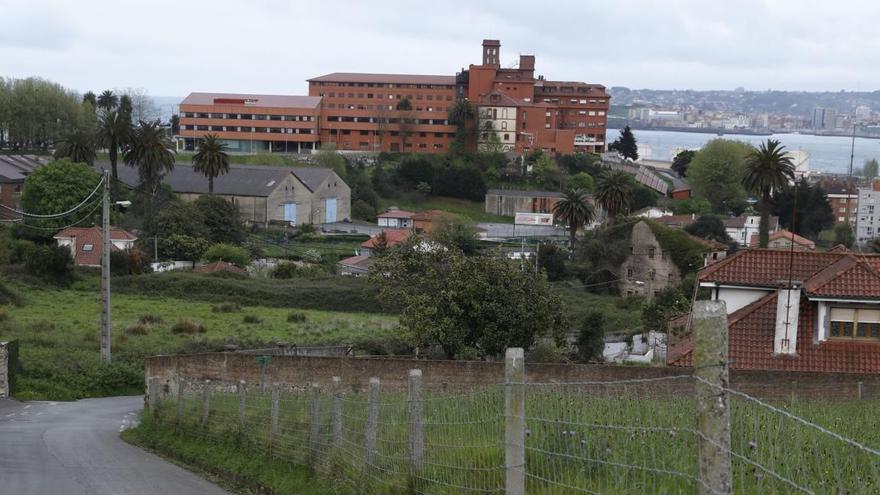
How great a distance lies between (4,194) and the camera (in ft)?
274

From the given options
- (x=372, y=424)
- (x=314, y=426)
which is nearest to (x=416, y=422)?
(x=372, y=424)

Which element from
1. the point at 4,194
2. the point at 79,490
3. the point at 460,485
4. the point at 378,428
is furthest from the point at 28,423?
the point at 4,194

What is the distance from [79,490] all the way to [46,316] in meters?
32.2

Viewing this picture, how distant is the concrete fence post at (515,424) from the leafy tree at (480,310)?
22733 millimetres

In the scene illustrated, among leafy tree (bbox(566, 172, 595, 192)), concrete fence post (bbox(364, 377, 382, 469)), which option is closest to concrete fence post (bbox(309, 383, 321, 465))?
concrete fence post (bbox(364, 377, 382, 469))

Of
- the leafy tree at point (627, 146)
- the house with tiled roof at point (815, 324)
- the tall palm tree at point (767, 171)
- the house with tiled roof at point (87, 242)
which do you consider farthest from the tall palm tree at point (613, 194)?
the leafy tree at point (627, 146)

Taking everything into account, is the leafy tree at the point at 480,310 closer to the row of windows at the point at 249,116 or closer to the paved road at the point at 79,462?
the paved road at the point at 79,462

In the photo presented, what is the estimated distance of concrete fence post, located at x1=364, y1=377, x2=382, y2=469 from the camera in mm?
10523

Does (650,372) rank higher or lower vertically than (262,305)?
higher

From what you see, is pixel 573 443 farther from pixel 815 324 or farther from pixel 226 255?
pixel 226 255

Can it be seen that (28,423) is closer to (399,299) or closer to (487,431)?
(399,299)

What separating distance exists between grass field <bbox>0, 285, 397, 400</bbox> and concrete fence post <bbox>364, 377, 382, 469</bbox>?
23525mm

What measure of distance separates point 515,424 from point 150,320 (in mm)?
39362

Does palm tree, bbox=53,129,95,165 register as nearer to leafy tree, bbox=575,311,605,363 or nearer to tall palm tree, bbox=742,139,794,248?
tall palm tree, bbox=742,139,794,248
